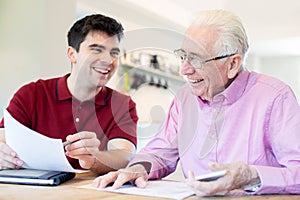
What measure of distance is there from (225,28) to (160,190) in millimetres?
533

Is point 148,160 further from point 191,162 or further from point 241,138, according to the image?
point 241,138

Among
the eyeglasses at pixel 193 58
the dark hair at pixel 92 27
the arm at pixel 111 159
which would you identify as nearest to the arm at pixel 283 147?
the eyeglasses at pixel 193 58

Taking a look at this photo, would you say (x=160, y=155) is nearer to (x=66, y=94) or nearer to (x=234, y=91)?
(x=234, y=91)

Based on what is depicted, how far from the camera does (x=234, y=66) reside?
1.28 meters

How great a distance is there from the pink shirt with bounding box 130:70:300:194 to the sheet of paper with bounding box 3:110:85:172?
0.24m

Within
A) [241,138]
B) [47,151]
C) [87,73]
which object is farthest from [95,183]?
[87,73]

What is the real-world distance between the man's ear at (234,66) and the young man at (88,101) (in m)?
0.37

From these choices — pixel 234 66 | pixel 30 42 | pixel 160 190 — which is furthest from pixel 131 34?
pixel 30 42

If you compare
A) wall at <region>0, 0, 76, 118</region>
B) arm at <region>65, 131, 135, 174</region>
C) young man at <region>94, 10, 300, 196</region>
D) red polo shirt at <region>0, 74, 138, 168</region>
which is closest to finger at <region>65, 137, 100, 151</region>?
arm at <region>65, 131, 135, 174</region>

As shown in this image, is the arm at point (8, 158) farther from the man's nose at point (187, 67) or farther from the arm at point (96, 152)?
the man's nose at point (187, 67)

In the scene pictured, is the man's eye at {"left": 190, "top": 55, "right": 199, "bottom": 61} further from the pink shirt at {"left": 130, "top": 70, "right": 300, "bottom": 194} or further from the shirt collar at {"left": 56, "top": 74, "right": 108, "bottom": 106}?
the shirt collar at {"left": 56, "top": 74, "right": 108, "bottom": 106}

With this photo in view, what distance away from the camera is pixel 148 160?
1.27 m

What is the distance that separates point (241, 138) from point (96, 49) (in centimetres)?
65

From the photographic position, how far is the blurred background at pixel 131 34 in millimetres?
1287
